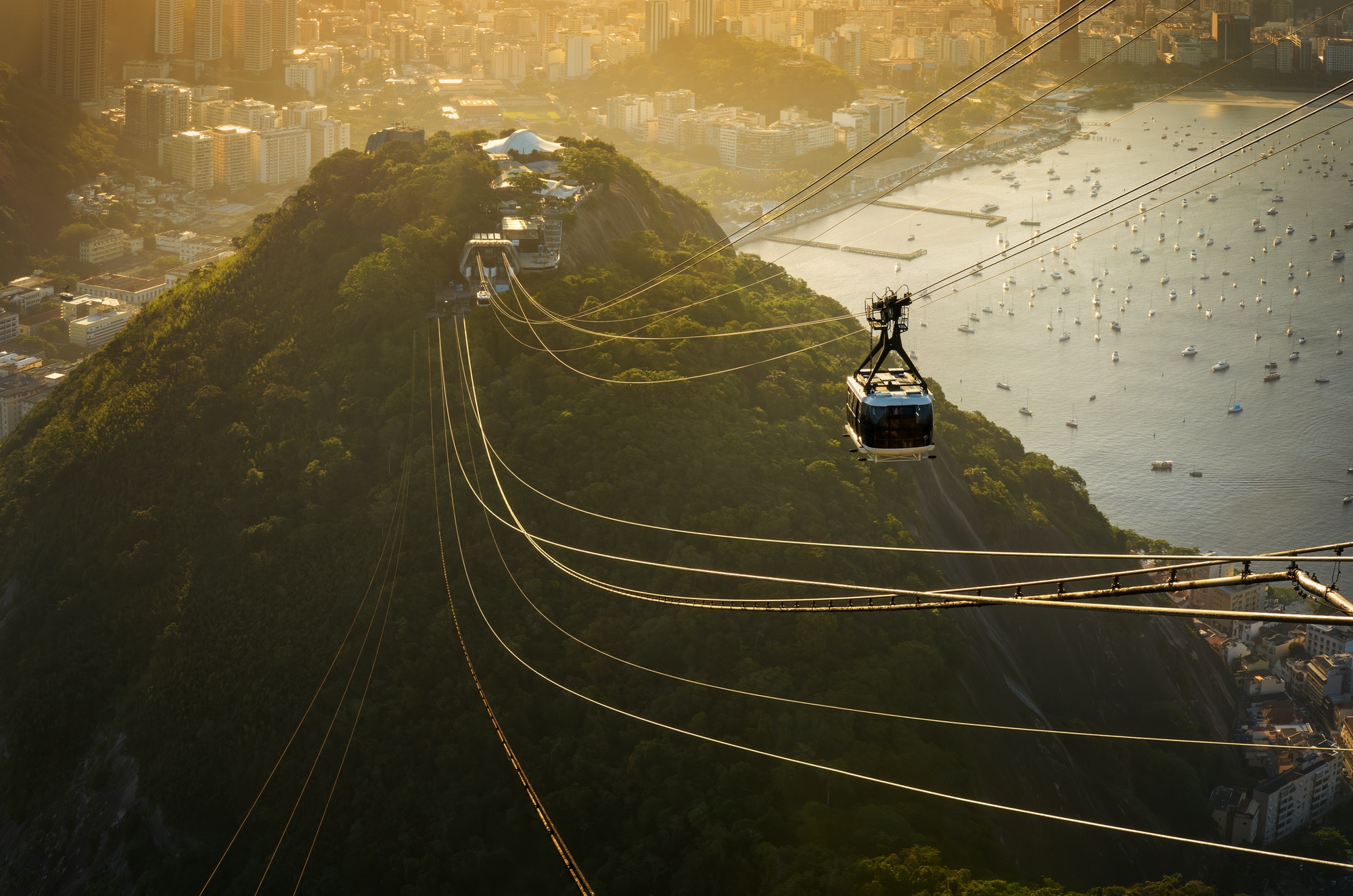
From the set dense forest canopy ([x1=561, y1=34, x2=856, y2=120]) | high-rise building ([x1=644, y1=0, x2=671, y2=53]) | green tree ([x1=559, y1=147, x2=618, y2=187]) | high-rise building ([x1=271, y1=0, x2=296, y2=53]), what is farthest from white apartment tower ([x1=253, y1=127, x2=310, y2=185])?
green tree ([x1=559, y1=147, x2=618, y2=187])

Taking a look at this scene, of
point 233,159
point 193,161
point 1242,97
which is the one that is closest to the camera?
point 1242,97

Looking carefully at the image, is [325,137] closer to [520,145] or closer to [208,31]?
[208,31]

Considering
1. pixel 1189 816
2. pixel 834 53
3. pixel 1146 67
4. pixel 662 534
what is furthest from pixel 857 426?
pixel 834 53

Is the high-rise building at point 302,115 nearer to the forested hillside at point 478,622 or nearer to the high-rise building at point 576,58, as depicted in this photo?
the high-rise building at point 576,58

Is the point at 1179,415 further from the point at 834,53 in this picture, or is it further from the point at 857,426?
the point at 834,53

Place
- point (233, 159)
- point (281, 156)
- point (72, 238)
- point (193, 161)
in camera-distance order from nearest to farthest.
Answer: point (72, 238) < point (193, 161) < point (233, 159) < point (281, 156)

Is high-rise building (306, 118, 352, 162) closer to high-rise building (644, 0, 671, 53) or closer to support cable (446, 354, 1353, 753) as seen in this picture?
high-rise building (644, 0, 671, 53)

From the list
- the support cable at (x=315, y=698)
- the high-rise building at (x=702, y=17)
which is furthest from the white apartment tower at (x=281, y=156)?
the support cable at (x=315, y=698)

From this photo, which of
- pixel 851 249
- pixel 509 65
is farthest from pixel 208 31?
pixel 851 249
